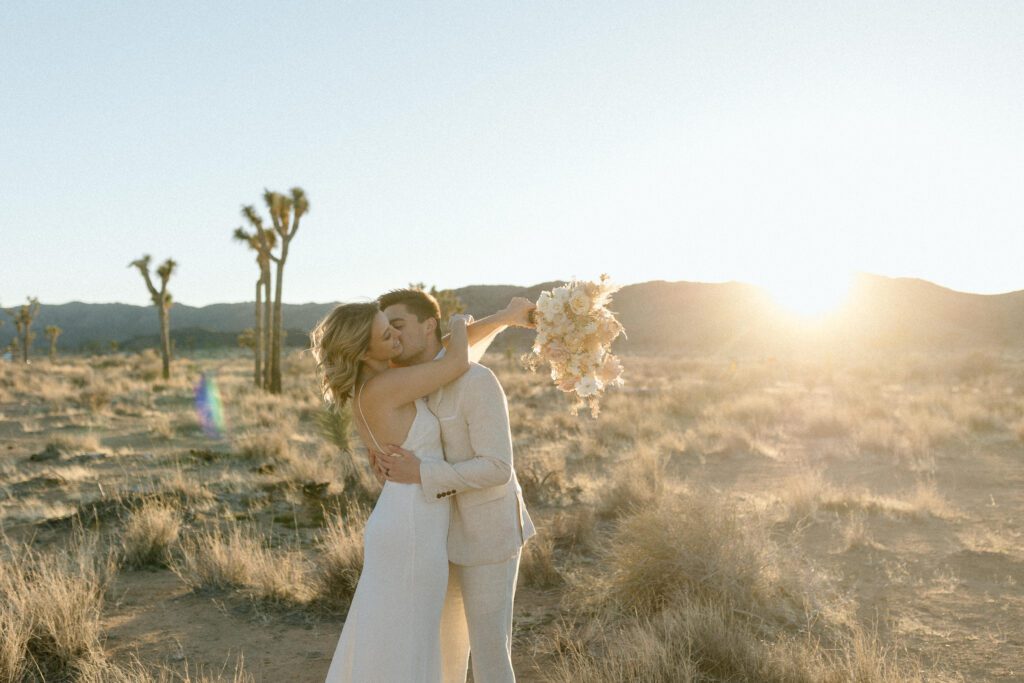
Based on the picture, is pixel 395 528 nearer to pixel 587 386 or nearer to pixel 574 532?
pixel 587 386

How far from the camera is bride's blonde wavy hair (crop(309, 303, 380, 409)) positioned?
2.94 m

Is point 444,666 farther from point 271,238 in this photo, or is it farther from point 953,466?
point 271,238

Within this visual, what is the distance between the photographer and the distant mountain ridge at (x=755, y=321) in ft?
261

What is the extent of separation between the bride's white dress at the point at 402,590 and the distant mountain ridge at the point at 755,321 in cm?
6746

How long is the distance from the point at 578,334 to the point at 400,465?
1133mm

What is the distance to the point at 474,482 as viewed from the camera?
9.58 feet

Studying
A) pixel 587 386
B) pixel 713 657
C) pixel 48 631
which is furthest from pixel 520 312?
pixel 48 631

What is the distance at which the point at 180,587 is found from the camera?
6.74 meters

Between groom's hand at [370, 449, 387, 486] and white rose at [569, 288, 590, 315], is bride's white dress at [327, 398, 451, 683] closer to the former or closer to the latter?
groom's hand at [370, 449, 387, 486]

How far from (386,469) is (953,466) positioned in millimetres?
12930

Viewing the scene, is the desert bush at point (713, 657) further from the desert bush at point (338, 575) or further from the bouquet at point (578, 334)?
the desert bush at point (338, 575)

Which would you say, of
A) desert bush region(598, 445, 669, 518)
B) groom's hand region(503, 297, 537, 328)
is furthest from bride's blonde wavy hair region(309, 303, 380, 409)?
desert bush region(598, 445, 669, 518)

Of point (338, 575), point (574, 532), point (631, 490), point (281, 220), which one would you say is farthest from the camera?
point (281, 220)

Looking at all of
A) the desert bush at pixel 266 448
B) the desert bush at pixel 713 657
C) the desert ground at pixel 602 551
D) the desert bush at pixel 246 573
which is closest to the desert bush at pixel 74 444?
the desert ground at pixel 602 551
